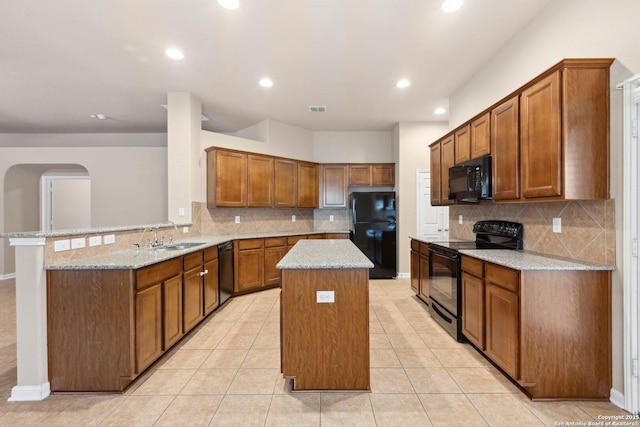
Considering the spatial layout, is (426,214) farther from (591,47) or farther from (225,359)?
(225,359)

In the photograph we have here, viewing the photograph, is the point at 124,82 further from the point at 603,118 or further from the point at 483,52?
the point at 603,118

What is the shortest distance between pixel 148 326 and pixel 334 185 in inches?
163

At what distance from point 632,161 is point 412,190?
350 cm

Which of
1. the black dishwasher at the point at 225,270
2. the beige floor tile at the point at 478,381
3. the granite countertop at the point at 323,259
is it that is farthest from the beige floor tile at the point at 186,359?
the beige floor tile at the point at 478,381

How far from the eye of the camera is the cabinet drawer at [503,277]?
1.93 m

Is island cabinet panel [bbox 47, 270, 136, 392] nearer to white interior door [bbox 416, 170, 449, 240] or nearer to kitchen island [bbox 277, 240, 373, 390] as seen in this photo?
kitchen island [bbox 277, 240, 373, 390]

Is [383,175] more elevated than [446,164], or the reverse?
[383,175]

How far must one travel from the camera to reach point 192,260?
2891mm

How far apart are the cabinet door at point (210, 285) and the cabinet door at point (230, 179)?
113 cm

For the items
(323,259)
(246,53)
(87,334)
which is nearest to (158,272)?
(87,334)

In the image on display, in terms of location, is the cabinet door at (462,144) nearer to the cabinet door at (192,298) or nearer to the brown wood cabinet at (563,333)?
the brown wood cabinet at (563,333)

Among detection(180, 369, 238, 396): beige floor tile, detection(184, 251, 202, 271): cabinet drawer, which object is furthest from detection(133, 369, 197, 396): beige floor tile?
detection(184, 251, 202, 271): cabinet drawer

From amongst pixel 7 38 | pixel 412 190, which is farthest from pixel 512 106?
pixel 7 38

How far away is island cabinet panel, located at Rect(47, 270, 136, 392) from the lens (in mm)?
1979
